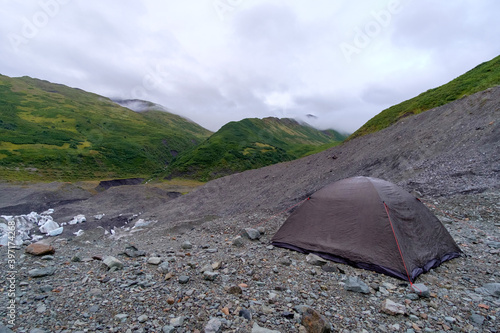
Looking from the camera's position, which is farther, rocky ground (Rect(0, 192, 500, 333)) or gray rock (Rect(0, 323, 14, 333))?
rocky ground (Rect(0, 192, 500, 333))

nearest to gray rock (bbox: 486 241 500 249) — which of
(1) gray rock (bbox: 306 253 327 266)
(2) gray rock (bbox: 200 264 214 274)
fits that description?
(1) gray rock (bbox: 306 253 327 266)

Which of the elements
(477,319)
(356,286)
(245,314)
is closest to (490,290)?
(477,319)

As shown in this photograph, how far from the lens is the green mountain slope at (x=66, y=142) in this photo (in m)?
61.1

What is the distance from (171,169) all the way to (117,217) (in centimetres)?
4533

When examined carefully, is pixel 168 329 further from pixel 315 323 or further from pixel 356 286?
pixel 356 286

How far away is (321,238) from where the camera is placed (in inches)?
290

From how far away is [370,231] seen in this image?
678 cm

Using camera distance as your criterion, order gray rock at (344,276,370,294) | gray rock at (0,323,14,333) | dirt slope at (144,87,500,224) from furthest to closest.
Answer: dirt slope at (144,87,500,224) < gray rock at (344,276,370,294) < gray rock at (0,323,14,333)

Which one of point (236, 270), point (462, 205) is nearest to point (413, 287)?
point (236, 270)

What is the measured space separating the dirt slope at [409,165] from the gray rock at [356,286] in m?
8.59

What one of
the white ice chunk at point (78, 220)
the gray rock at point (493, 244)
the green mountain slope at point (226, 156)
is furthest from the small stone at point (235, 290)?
the green mountain slope at point (226, 156)

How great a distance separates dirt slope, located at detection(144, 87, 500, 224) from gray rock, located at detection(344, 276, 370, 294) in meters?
8.59

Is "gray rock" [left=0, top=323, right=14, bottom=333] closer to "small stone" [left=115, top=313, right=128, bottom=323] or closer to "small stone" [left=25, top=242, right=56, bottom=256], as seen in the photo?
"small stone" [left=115, top=313, right=128, bottom=323]

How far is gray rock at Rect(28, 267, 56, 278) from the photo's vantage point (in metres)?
5.88
